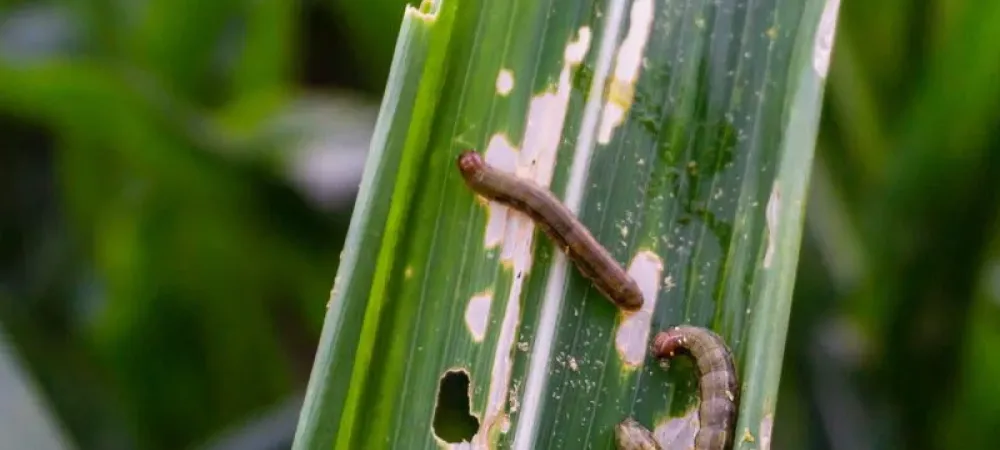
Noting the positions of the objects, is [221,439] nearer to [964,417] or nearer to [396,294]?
[396,294]

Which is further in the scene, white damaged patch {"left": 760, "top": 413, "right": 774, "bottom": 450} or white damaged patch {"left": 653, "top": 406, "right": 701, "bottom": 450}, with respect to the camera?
white damaged patch {"left": 653, "top": 406, "right": 701, "bottom": 450}

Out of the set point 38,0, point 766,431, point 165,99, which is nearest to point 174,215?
point 165,99

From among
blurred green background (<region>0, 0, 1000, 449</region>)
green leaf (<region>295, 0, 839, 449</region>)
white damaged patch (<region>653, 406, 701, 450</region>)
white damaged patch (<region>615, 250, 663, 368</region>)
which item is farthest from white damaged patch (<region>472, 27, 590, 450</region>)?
blurred green background (<region>0, 0, 1000, 449</region>)

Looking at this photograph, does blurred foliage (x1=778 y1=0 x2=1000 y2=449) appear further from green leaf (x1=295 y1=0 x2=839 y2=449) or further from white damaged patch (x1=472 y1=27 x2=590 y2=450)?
white damaged patch (x1=472 y1=27 x2=590 y2=450)

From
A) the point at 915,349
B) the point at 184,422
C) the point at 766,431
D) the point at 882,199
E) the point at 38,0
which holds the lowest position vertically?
the point at 184,422

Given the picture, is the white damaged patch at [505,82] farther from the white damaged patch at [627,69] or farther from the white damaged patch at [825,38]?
the white damaged patch at [825,38]

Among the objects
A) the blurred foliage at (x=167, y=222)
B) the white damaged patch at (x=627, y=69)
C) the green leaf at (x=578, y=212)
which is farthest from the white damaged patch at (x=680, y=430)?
the blurred foliage at (x=167, y=222)

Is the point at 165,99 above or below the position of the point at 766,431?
above
